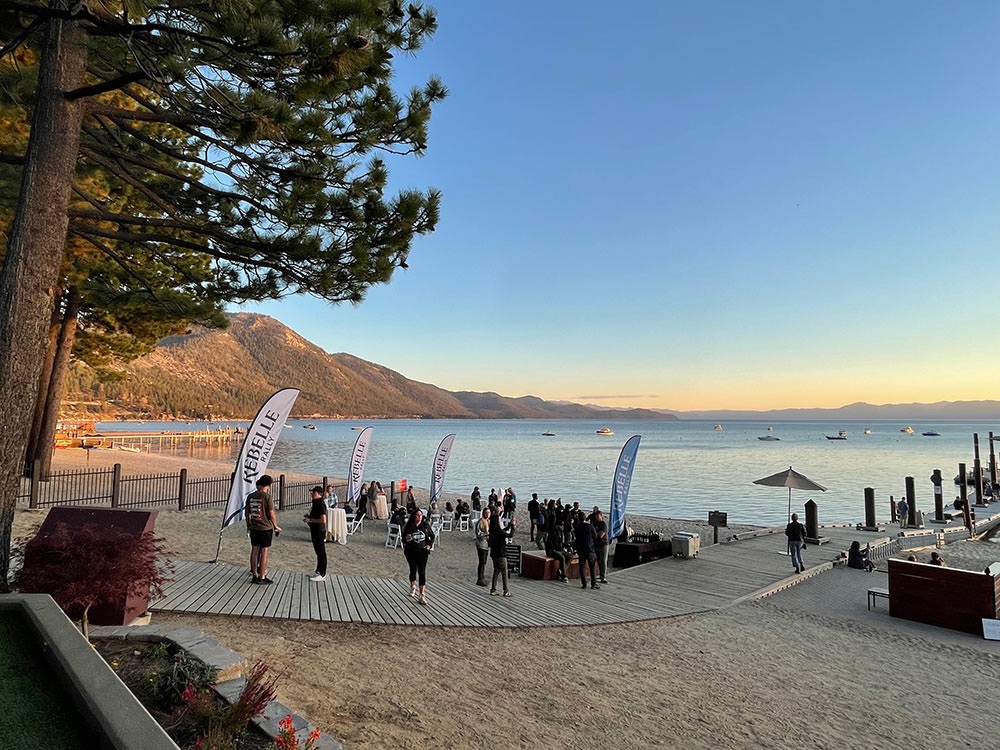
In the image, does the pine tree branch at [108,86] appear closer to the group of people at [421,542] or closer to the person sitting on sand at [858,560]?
the group of people at [421,542]

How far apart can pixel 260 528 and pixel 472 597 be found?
147 inches

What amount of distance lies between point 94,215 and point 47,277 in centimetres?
89

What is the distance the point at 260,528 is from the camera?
8.55m

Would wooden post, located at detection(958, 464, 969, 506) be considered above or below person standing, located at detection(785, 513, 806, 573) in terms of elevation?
below

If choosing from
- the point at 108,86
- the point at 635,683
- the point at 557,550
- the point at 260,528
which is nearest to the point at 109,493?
the point at 260,528

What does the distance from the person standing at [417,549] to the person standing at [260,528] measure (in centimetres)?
201

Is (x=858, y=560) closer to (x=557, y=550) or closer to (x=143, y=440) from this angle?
(x=557, y=550)

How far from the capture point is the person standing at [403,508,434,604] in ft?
28.8

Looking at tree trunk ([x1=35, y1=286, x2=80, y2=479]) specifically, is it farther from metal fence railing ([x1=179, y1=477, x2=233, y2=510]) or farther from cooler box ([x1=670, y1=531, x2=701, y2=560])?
cooler box ([x1=670, y1=531, x2=701, y2=560])

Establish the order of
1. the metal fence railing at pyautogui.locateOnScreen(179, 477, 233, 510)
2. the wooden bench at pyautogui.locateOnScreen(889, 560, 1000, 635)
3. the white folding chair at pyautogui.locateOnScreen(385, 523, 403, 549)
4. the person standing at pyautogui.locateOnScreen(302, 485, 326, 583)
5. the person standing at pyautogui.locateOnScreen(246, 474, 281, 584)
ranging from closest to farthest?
the person standing at pyautogui.locateOnScreen(246, 474, 281, 584)
the person standing at pyautogui.locateOnScreen(302, 485, 326, 583)
the wooden bench at pyautogui.locateOnScreen(889, 560, 1000, 635)
the white folding chair at pyautogui.locateOnScreen(385, 523, 403, 549)
the metal fence railing at pyautogui.locateOnScreen(179, 477, 233, 510)

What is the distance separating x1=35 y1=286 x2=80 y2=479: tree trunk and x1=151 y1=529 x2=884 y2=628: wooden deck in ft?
42.6

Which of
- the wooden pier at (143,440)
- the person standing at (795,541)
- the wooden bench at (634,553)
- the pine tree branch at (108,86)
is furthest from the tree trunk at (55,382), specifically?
the wooden pier at (143,440)

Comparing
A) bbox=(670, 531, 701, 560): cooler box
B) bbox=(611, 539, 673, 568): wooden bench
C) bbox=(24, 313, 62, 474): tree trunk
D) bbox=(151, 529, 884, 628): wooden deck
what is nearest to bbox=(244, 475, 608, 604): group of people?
bbox=(151, 529, 884, 628): wooden deck

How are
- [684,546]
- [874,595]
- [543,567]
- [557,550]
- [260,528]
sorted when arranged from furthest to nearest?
[684,546] < [557,550] < [543,567] < [874,595] < [260,528]
